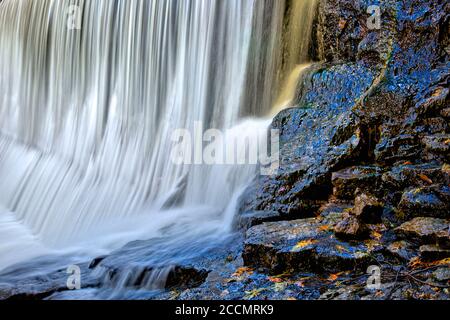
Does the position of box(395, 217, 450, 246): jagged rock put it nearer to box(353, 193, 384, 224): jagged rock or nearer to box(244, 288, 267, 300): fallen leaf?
box(353, 193, 384, 224): jagged rock

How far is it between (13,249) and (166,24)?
15.4 feet

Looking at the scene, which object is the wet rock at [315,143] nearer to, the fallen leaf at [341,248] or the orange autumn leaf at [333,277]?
the fallen leaf at [341,248]

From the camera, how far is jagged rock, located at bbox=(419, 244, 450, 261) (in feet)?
10.3

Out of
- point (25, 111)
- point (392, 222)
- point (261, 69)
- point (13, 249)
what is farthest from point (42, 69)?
point (392, 222)

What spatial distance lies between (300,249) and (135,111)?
5.93 meters

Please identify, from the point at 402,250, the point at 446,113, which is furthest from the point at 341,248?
the point at 446,113

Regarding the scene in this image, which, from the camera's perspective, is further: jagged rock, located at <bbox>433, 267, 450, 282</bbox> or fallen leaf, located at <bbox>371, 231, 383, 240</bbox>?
fallen leaf, located at <bbox>371, 231, 383, 240</bbox>

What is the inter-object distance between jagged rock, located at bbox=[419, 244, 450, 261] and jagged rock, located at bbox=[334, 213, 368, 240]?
0.50 meters

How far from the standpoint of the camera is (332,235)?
147 inches

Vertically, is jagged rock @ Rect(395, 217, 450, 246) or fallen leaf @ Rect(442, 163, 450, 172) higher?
fallen leaf @ Rect(442, 163, 450, 172)

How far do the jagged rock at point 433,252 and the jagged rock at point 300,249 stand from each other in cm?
38

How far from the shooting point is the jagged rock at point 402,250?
129 inches

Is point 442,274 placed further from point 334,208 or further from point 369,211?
point 334,208

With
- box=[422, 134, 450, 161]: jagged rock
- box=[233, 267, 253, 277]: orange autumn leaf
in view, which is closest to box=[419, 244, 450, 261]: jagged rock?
box=[422, 134, 450, 161]: jagged rock
